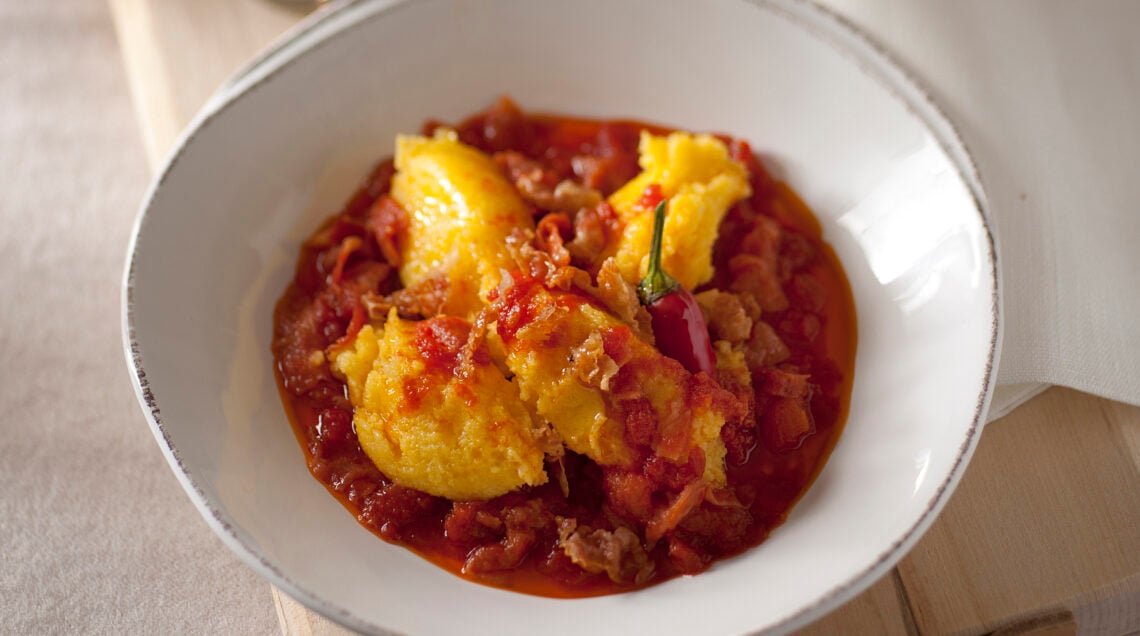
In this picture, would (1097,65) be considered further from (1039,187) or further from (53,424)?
(53,424)

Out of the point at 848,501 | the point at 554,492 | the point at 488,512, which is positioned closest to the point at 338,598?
the point at 488,512

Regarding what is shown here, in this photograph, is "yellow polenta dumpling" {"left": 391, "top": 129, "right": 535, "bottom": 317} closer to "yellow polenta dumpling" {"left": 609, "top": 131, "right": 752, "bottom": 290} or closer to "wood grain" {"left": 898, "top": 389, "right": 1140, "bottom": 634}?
"yellow polenta dumpling" {"left": 609, "top": 131, "right": 752, "bottom": 290}

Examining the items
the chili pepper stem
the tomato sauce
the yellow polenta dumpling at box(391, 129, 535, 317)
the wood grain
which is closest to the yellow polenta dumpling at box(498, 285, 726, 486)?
the tomato sauce

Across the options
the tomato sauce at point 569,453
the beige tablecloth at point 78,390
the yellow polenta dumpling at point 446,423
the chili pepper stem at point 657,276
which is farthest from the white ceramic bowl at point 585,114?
the chili pepper stem at point 657,276

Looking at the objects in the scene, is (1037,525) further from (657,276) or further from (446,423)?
(446,423)

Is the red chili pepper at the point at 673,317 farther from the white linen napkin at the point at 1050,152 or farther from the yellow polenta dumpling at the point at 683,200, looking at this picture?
the white linen napkin at the point at 1050,152

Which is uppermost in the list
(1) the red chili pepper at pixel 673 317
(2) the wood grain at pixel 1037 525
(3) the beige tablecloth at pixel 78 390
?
(1) the red chili pepper at pixel 673 317

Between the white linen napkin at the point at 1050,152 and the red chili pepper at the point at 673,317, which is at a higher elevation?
the white linen napkin at the point at 1050,152
